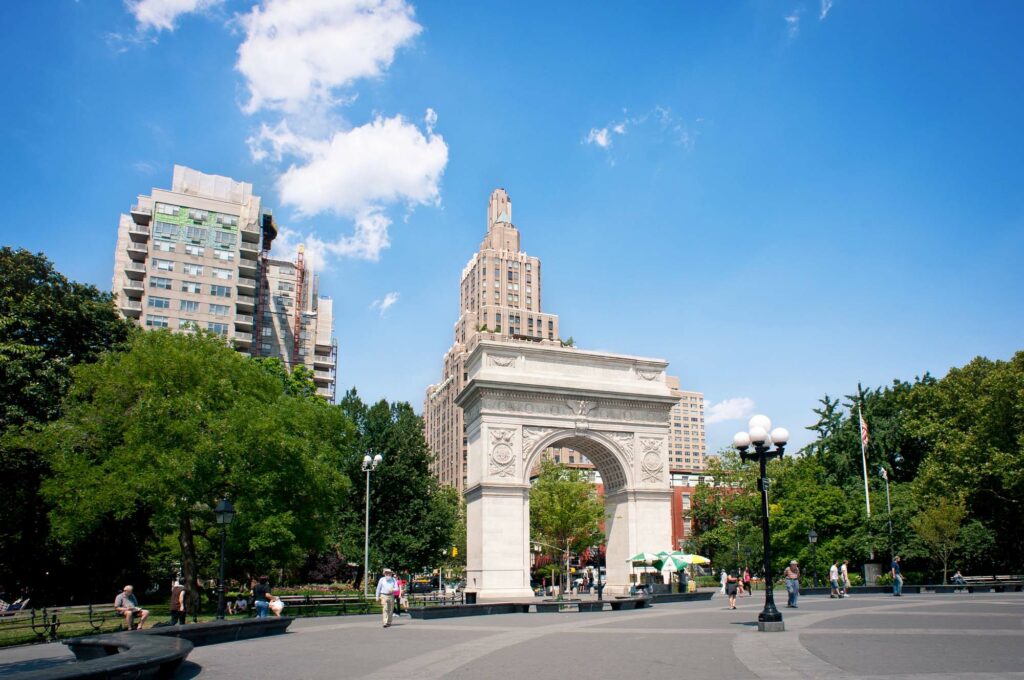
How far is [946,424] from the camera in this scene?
48.4 meters

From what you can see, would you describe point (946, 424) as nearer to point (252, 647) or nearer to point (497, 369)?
point (497, 369)

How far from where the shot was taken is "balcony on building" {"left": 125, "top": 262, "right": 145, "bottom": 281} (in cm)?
7162

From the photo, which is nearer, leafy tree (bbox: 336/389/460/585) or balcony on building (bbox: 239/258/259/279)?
leafy tree (bbox: 336/389/460/585)

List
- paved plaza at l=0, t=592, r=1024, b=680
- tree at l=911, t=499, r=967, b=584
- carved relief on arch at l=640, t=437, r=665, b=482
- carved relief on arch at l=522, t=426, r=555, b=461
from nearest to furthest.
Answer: paved plaza at l=0, t=592, r=1024, b=680 → carved relief on arch at l=522, t=426, r=555, b=461 → carved relief on arch at l=640, t=437, r=665, b=482 → tree at l=911, t=499, r=967, b=584

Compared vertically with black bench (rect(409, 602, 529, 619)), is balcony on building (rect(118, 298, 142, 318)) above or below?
above

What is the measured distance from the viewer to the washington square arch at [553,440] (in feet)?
120

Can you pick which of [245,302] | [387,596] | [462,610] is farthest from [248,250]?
[387,596]

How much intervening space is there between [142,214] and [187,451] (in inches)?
2095

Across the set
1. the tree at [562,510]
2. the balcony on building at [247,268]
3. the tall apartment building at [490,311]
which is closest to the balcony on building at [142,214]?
the balcony on building at [247,268]

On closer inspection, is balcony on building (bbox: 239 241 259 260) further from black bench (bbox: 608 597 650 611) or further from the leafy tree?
black bench (bbox: 608 597 650 611)

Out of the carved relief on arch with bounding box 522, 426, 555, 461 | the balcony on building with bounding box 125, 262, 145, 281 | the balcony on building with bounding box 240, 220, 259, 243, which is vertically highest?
the balcony on building with bounding box 240, 220, 259, 243

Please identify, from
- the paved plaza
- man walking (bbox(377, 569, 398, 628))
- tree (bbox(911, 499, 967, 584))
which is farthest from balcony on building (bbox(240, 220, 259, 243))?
tree (bbox(911, 499, 967, 584))

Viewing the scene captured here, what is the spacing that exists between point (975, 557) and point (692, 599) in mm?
20909

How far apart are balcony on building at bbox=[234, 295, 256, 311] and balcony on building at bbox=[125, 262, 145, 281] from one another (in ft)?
28.3
